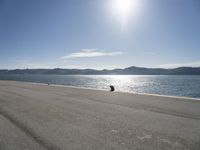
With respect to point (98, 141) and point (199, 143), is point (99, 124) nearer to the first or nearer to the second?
point (98, 141)

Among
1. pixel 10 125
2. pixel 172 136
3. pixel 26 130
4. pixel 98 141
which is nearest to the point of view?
pixel 98 141

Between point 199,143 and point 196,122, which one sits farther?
point 196,122

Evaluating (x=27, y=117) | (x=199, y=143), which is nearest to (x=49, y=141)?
(x=27, y=117)

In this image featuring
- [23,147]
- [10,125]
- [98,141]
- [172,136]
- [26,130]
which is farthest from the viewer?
[10,125]

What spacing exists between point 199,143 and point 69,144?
9.94 ft

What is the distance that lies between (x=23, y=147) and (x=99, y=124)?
2535 mm

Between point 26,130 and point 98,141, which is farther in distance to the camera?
point 26,130

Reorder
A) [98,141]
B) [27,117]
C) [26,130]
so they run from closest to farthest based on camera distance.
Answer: [98,141]
[26,130]
[27,117]

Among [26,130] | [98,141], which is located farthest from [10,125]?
[98,141]

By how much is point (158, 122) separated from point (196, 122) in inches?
50.6

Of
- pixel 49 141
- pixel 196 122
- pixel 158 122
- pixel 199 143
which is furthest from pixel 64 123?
pixel 196 122

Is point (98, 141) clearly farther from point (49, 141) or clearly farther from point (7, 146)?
point (7, 146)

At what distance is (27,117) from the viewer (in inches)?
285

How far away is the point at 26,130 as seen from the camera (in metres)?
5.61
